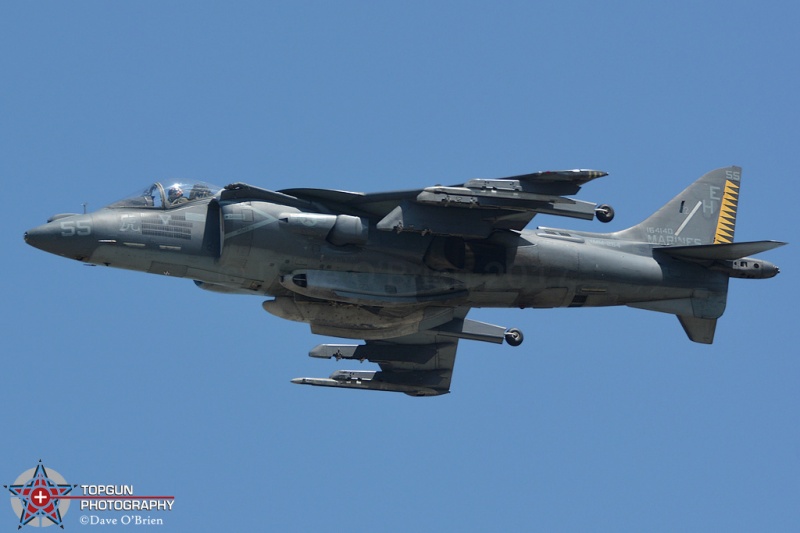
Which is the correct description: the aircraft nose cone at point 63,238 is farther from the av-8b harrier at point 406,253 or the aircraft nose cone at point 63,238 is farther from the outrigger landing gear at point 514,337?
the outrigger landing gear at point 514,337

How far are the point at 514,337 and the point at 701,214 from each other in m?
4.86

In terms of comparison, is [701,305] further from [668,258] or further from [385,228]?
[385,228]

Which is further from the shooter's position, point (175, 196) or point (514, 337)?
point (514, 337)

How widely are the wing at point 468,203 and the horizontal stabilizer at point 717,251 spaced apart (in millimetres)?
3120

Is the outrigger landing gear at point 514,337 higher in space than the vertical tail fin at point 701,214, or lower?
lower

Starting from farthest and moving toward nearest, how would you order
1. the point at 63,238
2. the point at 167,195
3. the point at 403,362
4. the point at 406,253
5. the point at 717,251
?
1. the point at 403,362
2. the point at 717,251
3. the point at 406,253
4. the point at 167,195
5. the point at 63,238

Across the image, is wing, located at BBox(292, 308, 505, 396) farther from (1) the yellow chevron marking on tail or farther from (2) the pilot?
(1) the yellow chevron marking on tail

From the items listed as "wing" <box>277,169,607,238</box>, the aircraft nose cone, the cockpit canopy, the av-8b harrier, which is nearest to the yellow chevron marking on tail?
the av-8b harrier

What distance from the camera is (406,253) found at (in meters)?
22.4

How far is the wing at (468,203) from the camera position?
21.5 meters

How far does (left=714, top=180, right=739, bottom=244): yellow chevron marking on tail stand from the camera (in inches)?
1022

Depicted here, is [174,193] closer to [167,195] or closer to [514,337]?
[167,195]

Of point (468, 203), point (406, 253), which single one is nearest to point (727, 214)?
point (468, 203)

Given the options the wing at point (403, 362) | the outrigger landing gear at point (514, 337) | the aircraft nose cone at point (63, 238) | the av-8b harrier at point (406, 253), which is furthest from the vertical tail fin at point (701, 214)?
the aircraft nose cone at point (63, 238)
